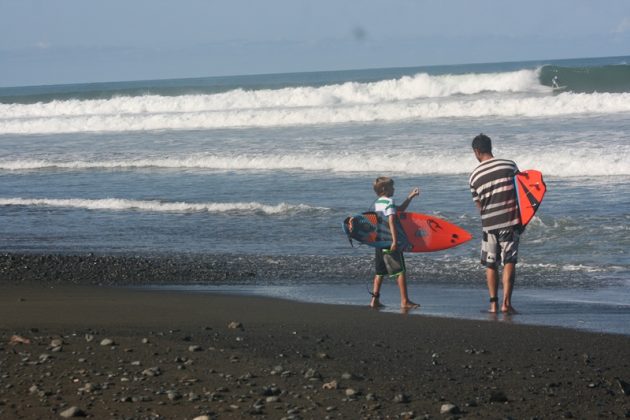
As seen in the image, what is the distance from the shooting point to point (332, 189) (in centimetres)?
1556

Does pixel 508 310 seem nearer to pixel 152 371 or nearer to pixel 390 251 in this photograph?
pixel 390 251

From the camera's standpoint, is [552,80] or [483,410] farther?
[552,80]

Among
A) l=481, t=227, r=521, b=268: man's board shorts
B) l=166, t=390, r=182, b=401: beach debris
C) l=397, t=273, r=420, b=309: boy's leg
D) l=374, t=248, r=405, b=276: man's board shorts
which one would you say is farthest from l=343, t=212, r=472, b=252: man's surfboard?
l=166, t=390, r=182, b=401: beach debris

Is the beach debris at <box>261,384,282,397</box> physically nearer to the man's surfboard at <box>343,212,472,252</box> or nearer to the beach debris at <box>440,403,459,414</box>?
the beach debris at <box>440,403,459,414</box>

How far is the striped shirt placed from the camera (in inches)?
293

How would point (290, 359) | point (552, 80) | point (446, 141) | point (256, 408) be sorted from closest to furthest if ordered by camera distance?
point (256, 408), point (290, 359), point (446, 141), point (552, 80)

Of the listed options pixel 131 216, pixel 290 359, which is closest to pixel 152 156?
pixel 131 216

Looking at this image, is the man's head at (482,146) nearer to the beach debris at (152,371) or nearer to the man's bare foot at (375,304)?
the man's bare foot at (375,304)

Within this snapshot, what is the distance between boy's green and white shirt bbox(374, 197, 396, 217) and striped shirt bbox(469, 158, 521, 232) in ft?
2.36

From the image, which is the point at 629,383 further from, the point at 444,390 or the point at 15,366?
the point at 15,366

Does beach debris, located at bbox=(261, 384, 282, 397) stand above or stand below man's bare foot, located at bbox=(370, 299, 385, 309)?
above

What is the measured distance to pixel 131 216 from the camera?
1362 cm

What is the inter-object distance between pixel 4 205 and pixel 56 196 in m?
1.18

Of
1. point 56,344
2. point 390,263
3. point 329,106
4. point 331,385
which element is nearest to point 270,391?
point 331,385
